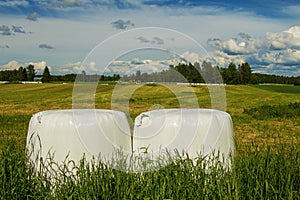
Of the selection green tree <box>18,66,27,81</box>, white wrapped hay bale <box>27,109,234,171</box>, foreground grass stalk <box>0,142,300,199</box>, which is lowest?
foreground grass stalk <box>0,142,300,199</box>

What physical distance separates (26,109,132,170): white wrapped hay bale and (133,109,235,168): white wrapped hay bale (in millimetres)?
271

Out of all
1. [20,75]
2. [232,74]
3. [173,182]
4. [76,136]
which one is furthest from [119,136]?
[20,75]

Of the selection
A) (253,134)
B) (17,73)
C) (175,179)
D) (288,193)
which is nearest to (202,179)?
(175,179)

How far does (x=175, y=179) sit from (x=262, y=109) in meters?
15.7

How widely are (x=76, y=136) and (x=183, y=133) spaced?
119cm

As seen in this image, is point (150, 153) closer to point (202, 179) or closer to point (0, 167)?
point (202, 179)

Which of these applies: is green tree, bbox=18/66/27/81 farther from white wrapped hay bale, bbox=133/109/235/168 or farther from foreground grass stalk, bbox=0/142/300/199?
foreground grass stalk, bbox=0/142/300/199

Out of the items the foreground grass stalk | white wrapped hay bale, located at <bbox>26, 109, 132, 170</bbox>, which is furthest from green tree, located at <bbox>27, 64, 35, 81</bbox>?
the foreground grass stalk

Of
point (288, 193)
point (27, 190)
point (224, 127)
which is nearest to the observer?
point (288, 193)

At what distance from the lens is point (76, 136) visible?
4.70 meters

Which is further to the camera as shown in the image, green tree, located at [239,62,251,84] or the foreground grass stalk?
green tree, located at [239,62,251,84]

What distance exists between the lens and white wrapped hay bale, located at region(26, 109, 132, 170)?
4.71 metres

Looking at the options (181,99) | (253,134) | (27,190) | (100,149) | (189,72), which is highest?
(189,72)

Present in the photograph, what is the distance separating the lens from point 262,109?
1909 cm
